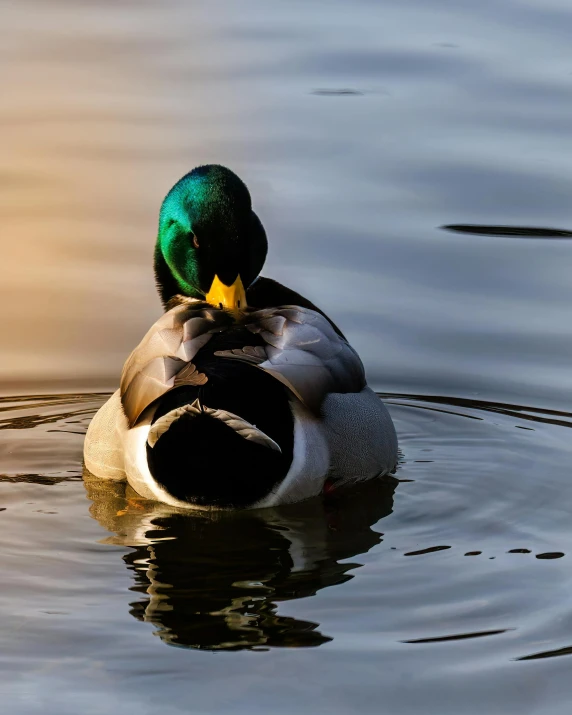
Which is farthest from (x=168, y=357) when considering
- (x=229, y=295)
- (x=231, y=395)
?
(x=229, y=295)

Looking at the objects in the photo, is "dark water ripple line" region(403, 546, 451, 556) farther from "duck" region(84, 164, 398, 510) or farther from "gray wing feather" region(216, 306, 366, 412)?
"gray wing feather" region(216, 306, 366, 412)

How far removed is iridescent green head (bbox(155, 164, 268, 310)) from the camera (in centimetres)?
713

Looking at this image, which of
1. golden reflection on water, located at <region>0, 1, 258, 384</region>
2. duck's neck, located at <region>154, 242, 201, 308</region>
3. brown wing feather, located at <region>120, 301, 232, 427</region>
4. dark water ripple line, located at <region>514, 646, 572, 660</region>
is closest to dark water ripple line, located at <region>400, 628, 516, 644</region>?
dark water ripple line, located at <region>514, 646, 572, 660</region>

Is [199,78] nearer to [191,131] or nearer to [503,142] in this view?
[191,131]

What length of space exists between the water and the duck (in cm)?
18

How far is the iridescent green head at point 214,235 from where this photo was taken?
281 inches

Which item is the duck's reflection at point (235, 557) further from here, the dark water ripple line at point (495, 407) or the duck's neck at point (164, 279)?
the duck's neck at point (164, 279)

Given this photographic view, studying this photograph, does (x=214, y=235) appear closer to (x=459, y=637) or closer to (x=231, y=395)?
(x=231, y=395)

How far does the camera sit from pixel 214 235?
7.19 metres

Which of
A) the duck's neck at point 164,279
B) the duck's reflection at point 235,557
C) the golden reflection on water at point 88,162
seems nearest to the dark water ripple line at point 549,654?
the duck's reflection at point 235,557

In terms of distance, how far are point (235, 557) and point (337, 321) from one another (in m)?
3.30

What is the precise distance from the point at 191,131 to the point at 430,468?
18.9ft

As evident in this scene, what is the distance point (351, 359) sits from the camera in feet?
22.9

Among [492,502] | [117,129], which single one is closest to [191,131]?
[117,129]
